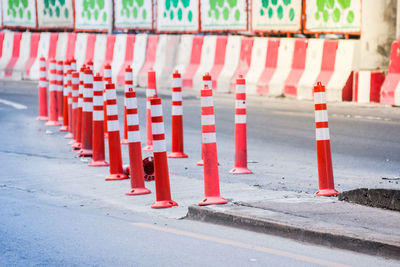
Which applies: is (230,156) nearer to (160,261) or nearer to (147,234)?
(147,234)

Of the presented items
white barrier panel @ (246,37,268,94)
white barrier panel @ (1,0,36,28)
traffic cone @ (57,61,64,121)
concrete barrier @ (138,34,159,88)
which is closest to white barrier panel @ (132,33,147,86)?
concrete barrier @ (138,34,159,88)

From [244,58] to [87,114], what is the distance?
417 inches

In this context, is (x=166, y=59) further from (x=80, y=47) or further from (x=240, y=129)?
(x=240, y=129)

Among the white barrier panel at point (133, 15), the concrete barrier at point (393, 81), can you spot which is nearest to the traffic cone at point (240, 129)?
the concrete barrier at point (393, 81)

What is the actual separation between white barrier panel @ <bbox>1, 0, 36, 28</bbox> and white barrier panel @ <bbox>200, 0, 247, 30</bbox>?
25.7 ft

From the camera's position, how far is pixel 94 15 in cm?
2952

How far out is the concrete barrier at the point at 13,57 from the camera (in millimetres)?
29672

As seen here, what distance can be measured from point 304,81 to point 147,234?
1341cm

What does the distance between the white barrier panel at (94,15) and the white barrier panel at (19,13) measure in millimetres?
2258

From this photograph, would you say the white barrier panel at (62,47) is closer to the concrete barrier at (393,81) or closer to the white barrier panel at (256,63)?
the white barrier panel at (256,63)

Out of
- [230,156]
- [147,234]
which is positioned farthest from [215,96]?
[147,234]

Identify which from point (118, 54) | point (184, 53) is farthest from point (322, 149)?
point (118, 54)

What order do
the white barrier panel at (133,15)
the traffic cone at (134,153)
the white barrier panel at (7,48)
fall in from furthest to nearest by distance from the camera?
the white barrier panel at (7,48) < the white barrier panel at (133,15) < the traffic cone at (134,153)

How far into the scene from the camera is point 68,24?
3067cm
